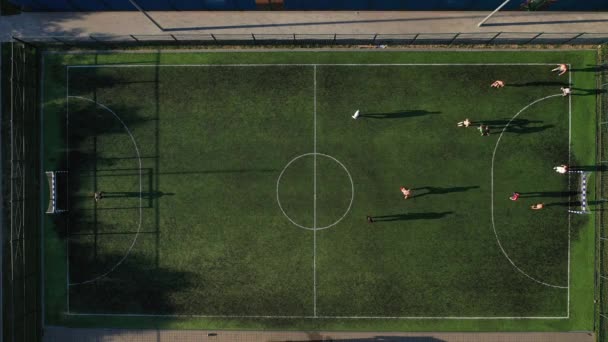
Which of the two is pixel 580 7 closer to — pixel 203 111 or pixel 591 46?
pixel 591 46

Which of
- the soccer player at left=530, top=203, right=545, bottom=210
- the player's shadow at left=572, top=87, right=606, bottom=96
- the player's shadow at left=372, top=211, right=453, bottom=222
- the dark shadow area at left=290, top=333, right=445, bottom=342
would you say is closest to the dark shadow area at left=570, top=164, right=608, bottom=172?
the soccer player at left=530, top=203, right=545, bottom=210

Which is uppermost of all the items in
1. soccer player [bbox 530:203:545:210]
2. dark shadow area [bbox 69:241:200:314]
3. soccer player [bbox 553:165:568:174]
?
soccer player [bbox 553:165:568:174]

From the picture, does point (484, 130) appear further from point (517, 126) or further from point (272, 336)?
point (272, 336)

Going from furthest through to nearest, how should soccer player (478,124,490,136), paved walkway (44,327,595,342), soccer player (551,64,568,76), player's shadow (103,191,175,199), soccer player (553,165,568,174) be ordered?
player's shadow (103,191,175,199) → paved walkway (44,327,595,342) → soccer player (478,124,490,136) → soccer player (551,64,568,76) → soccer player (553,165,568,174)

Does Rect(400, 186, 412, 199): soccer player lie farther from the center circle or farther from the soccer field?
the center circle

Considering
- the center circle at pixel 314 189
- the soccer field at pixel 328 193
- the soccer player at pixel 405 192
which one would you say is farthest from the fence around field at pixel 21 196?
the soccer player at pixel 405 192

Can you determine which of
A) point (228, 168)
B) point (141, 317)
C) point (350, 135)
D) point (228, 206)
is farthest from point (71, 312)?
point (350, 135)
